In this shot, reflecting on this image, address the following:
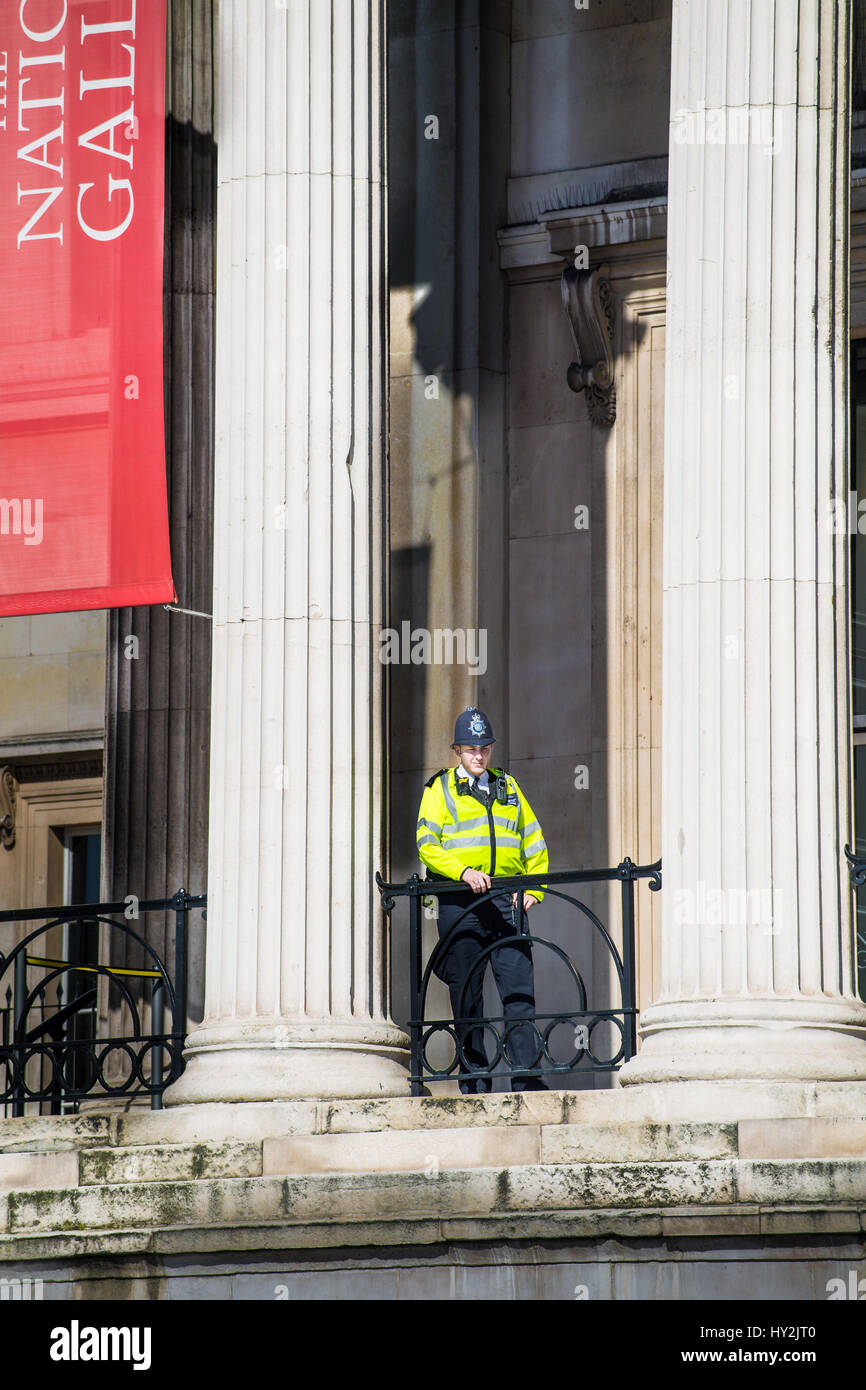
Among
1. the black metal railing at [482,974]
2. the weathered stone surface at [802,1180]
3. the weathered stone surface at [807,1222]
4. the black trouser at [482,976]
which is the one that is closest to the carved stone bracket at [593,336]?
the black trouser at [482,976]

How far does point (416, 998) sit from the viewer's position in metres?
13.1

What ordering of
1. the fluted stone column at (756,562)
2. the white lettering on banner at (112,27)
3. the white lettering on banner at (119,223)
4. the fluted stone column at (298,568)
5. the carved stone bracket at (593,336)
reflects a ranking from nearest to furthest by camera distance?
the fluted stone column at (756,562) < the fluted stone column at (298,568) < the white lettering on banner at (119,223) < the white lettering on banner at (112,27) < the carved stone bracket at (593,336)

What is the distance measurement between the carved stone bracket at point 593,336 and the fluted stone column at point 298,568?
13.5ft

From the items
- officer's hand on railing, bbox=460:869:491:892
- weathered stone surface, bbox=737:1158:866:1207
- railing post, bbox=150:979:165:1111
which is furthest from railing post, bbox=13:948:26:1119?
weathered stone surface, bbox=737:1158:866:1207

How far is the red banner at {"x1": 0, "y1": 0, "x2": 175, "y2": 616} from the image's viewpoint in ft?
43.4

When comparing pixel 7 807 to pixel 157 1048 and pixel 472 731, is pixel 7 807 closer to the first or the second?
pixel 157 1048

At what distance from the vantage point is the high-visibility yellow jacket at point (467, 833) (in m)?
13.7

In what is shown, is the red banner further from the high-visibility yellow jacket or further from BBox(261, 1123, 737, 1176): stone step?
BBox(261, 1123, 737, 1176): stone step

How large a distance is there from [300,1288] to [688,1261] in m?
1.90

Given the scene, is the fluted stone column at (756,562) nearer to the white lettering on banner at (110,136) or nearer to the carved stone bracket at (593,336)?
the white lettering on banner at (110,136)

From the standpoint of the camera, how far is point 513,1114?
11.7 meters

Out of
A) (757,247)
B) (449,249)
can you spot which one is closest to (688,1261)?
(757,247)

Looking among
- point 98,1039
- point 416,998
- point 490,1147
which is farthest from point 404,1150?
point 98,1039

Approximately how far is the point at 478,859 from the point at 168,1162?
2778mm
